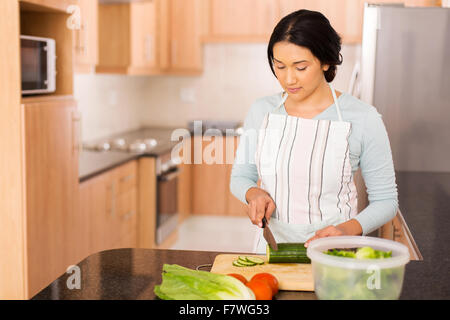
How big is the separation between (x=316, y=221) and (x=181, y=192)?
291 cm

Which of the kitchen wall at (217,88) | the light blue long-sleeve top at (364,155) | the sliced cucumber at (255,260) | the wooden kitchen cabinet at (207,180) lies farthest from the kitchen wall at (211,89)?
the sliced cucumber at (255,260)

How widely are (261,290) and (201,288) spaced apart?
12 centimetres

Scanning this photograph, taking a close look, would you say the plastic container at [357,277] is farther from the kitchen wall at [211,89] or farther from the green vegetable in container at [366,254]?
the kitchen wall at [211,89]

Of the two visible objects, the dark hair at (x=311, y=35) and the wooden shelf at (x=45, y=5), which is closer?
the dark hair at (x=311, y=35)

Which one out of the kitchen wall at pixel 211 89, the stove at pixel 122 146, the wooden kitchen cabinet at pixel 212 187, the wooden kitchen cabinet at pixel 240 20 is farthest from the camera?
the kitchen wall at pixel 211 89

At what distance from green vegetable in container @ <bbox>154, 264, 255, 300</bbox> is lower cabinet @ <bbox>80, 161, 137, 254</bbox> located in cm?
182

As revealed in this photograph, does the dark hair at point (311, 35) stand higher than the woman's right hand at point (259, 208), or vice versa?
the dark hair at point (311, 35)

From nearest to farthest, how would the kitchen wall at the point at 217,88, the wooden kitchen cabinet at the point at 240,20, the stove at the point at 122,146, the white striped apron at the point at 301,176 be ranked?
the white striped apron at the point at 301,176
the stove at the point at 122,146
the wooden kitchen cabinet at the point at 240,20
the kitchen wall at the point at 217,88

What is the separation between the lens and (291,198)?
5.44ft

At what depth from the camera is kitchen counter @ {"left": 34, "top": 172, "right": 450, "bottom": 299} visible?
113 centimetres

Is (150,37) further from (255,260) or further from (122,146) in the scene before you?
(255,260)

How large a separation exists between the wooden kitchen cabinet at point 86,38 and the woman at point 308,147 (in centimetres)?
164

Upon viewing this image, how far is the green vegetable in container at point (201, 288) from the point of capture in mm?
1038
